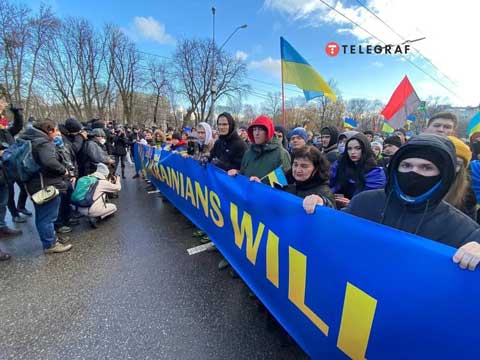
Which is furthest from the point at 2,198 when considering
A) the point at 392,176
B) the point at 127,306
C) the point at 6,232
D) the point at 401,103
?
the point at 401,103

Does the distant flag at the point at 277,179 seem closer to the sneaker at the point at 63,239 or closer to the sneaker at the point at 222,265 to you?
the sneaker at the point at 222,265

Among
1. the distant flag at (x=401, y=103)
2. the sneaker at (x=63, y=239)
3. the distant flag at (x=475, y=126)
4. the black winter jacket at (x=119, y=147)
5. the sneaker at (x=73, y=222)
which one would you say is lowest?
the sneaker at (x=73, y=222)

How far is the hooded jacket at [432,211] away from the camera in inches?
42.6

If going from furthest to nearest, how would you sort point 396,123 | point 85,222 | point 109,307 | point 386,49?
point 386,49 → point 396,123 → point 85,222 → point 109,307

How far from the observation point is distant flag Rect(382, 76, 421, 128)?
588 centimetres

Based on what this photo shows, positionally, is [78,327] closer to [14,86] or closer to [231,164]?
[231,164]

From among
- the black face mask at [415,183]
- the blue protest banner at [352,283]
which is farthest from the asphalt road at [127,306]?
the black face mask at [415,183]

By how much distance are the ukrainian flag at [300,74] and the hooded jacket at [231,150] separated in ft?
7.88

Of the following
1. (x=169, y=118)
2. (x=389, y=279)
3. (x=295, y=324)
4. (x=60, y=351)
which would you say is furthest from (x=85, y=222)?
(x=169, y=118)

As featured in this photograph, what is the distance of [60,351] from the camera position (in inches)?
70.7

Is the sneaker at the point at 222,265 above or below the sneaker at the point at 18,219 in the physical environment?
above

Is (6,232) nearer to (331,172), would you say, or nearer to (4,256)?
(4,256)

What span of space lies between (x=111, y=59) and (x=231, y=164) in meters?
33.4

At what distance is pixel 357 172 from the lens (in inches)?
103
